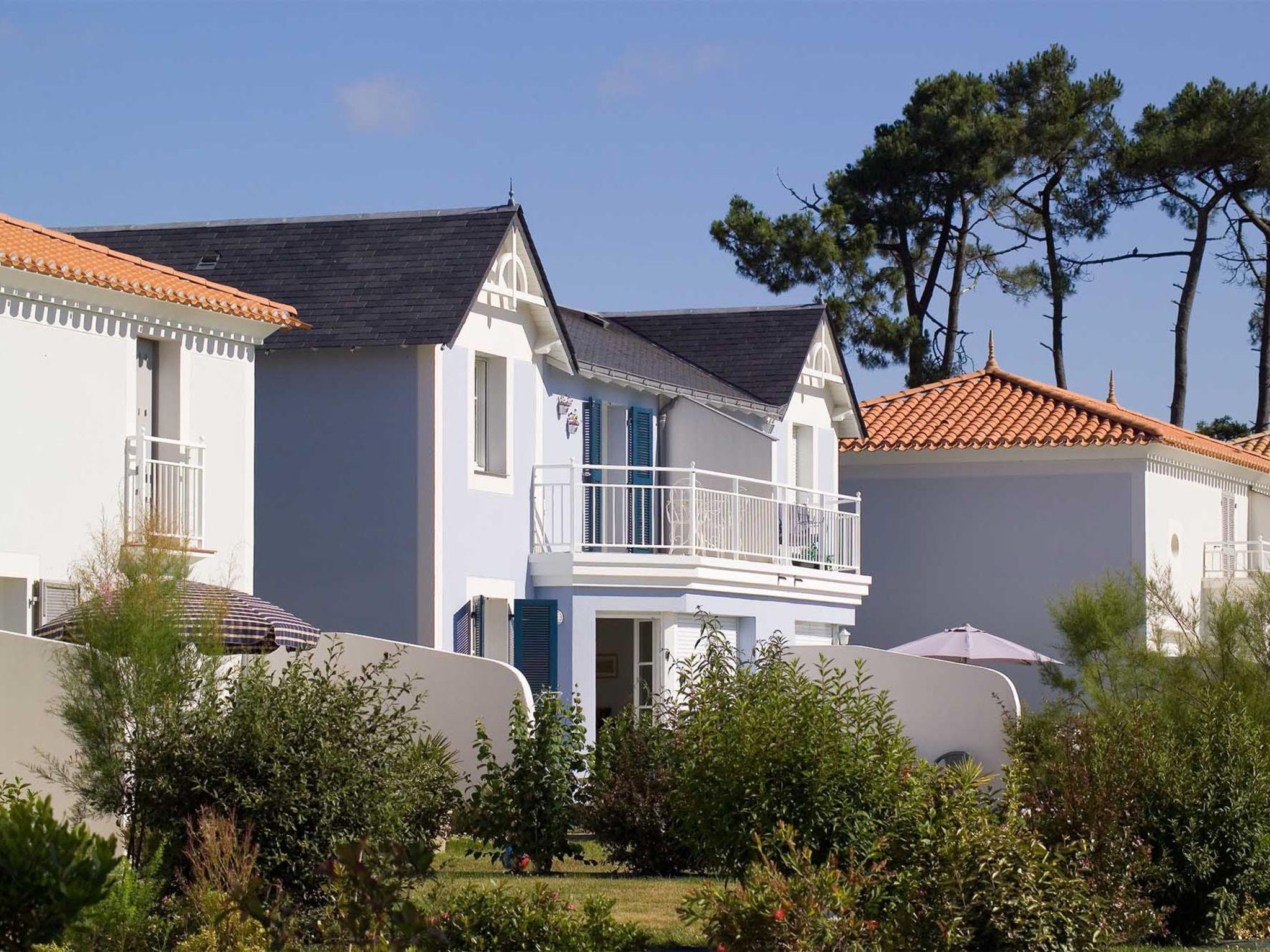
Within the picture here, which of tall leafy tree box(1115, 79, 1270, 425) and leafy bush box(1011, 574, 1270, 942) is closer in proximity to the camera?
leafy bush box(1011, 574, 1270, 942)

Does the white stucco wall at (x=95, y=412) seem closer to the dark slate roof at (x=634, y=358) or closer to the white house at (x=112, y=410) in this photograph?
the white house at (x=112, y=410)

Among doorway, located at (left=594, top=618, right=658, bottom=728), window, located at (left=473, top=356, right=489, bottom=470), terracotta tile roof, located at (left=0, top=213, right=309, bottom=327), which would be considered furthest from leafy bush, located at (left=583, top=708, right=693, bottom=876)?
doorway, located at (left=594, top=618, right=658, bottom=728)

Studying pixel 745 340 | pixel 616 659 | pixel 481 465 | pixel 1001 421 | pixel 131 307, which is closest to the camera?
pixel 131 307

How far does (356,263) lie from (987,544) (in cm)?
1320

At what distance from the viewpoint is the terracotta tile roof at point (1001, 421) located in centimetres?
3294

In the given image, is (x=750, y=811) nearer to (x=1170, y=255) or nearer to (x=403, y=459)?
(x=403, y=459)

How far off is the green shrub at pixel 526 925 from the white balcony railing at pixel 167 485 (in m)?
8.40

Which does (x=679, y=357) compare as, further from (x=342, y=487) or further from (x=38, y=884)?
(x=38, y=884)

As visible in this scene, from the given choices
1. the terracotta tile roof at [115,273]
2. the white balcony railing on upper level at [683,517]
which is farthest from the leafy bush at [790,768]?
the white balcony railing on upper level at [683,517]

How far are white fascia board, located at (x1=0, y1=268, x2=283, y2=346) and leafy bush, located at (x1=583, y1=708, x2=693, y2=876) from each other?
21.9ft

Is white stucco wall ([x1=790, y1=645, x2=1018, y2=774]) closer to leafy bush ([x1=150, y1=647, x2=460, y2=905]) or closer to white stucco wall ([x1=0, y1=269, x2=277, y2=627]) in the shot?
white stucco wall ([x1=0, y1=269, x2=277, y2=627])

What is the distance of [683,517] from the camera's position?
2673 centimetres

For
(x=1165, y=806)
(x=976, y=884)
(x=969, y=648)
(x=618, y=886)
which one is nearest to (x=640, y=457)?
(x=969, y=648)

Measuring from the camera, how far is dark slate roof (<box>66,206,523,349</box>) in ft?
78.8
